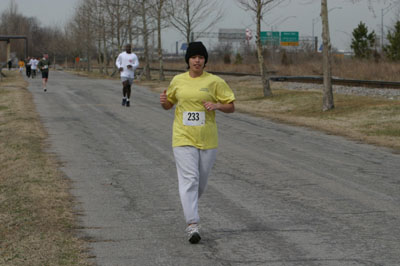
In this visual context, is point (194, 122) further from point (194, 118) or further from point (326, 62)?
point (326, 62)

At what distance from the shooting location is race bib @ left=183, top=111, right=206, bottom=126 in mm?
6461

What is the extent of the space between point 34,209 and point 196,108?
2361 millimetres

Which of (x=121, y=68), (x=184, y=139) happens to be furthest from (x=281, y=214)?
(x=121, y=68)

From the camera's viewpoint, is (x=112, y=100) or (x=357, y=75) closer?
(x=112, y=100)

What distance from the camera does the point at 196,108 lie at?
6.48m

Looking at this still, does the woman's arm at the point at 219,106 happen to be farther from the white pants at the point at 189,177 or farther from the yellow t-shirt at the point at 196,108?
the white pants at the point at 189,177

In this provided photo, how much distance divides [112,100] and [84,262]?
810 inches

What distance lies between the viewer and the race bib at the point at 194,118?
21.2 feet

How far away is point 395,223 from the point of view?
710cm

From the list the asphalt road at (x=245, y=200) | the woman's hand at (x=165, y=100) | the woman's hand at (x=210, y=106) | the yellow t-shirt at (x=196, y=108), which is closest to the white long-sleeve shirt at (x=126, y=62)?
the asphalt road at (x=245, y=200)

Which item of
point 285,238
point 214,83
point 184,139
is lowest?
point 285,238

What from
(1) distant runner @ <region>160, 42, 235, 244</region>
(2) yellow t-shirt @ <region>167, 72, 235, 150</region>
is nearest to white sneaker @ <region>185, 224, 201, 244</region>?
(1) distant runner @ <region>160, 42, 235, 244</region>

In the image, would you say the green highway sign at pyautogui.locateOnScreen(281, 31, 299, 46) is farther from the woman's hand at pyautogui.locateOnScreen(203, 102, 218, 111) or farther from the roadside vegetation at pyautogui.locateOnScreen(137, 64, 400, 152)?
the woman's hand at pyautogui.locateOnScreen(203, 102, 218, 111)

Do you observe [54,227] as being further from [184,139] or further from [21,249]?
[184,139]
